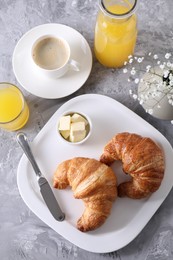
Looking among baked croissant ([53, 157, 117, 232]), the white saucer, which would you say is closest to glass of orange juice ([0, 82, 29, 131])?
the white saucer

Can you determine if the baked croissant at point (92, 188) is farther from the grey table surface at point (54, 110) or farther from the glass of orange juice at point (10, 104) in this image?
the glass of orange juice at point (10, 104)

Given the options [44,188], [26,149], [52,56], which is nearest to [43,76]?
[52,56]

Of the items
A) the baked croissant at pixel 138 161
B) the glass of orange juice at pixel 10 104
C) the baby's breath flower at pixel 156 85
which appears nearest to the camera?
the baby's breath flower at pixel 156 85

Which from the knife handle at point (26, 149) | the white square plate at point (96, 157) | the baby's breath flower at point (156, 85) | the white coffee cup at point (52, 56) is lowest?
the white square plate at point (96, 157)

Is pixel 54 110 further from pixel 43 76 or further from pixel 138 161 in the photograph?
pixel 138 161

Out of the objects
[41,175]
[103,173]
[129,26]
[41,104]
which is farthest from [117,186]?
[129,26]

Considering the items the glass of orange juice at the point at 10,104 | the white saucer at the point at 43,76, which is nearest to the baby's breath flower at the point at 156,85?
the white saucer at the point at 43,76
